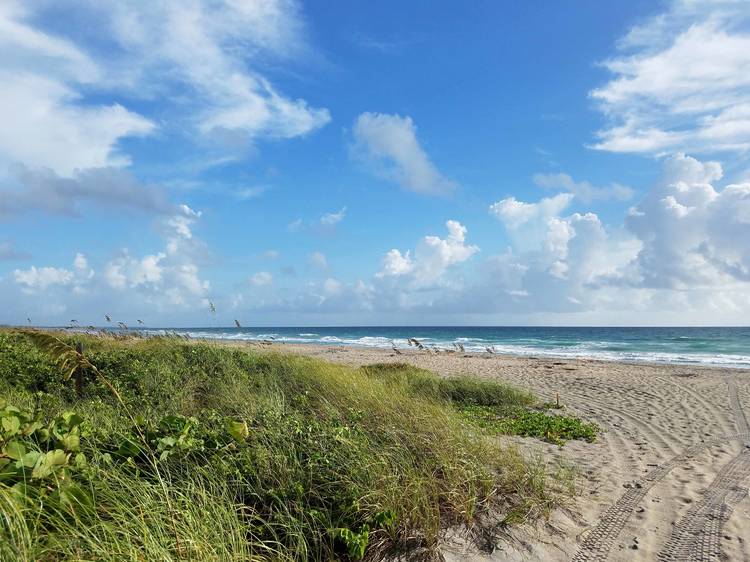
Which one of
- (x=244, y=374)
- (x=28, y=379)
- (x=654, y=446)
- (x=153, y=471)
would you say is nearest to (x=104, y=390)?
(x=28, y=379)

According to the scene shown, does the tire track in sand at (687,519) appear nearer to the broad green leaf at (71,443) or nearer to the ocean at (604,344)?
the broad green leaf at (71,443)

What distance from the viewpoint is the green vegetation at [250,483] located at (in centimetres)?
345

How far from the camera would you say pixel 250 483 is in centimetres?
461

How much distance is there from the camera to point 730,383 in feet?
59.6

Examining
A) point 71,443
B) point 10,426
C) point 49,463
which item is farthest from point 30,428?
point 49,463

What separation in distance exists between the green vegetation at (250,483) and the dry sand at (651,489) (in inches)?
13.9

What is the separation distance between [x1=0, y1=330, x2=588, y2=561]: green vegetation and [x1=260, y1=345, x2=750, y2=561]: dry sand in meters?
0.35

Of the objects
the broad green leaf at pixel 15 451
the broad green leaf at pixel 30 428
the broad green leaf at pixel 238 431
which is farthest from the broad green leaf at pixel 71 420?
the broad green leaf at pixel 238 431

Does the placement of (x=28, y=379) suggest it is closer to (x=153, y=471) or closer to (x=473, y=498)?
(x=153, y=471)

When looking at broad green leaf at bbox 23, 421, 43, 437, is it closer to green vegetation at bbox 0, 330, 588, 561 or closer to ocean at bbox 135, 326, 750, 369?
green vegetation at bbox 0, 330, 588, 561

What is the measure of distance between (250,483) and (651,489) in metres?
4.70

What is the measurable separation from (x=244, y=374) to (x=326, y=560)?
6.72 metres

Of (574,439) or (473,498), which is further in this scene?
(574,439)

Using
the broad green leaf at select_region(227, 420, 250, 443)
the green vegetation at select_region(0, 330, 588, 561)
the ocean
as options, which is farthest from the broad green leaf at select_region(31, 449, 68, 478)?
Result: the ocean
